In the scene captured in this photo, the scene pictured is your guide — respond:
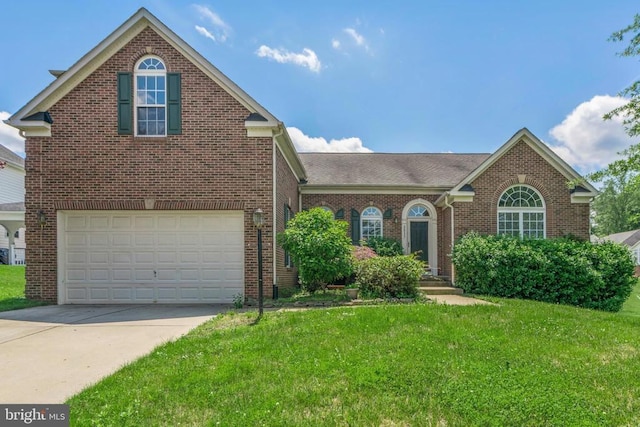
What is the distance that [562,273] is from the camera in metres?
10.5

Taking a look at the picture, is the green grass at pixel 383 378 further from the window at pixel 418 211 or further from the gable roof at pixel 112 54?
the window at pixel 418 211

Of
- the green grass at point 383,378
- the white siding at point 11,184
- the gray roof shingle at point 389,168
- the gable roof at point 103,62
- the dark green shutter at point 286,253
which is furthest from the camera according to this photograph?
the white siding at point 11,184

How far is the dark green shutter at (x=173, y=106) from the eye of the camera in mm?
9883

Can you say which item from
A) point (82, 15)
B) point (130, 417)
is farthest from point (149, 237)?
point (130, 417)

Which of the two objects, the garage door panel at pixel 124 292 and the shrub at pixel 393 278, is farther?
the garage door panel at pixel 124 292

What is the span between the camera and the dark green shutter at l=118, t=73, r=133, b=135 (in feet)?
32.2

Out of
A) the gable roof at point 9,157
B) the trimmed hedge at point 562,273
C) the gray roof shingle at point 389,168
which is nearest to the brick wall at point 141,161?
the gray roof shingle at point 389,168

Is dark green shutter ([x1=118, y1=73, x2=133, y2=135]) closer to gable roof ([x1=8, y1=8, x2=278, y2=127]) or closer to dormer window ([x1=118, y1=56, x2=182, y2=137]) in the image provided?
dormer window ([x1=118, y1=56, x2=182, y2=137])

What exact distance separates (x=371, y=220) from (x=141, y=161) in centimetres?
878

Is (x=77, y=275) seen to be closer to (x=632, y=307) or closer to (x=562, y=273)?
(x=562, y=273)

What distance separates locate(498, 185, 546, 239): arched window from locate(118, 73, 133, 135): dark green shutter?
11.8 meters

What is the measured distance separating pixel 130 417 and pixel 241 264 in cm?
652

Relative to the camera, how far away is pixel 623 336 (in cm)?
595

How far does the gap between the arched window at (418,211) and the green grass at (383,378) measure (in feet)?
29.4
